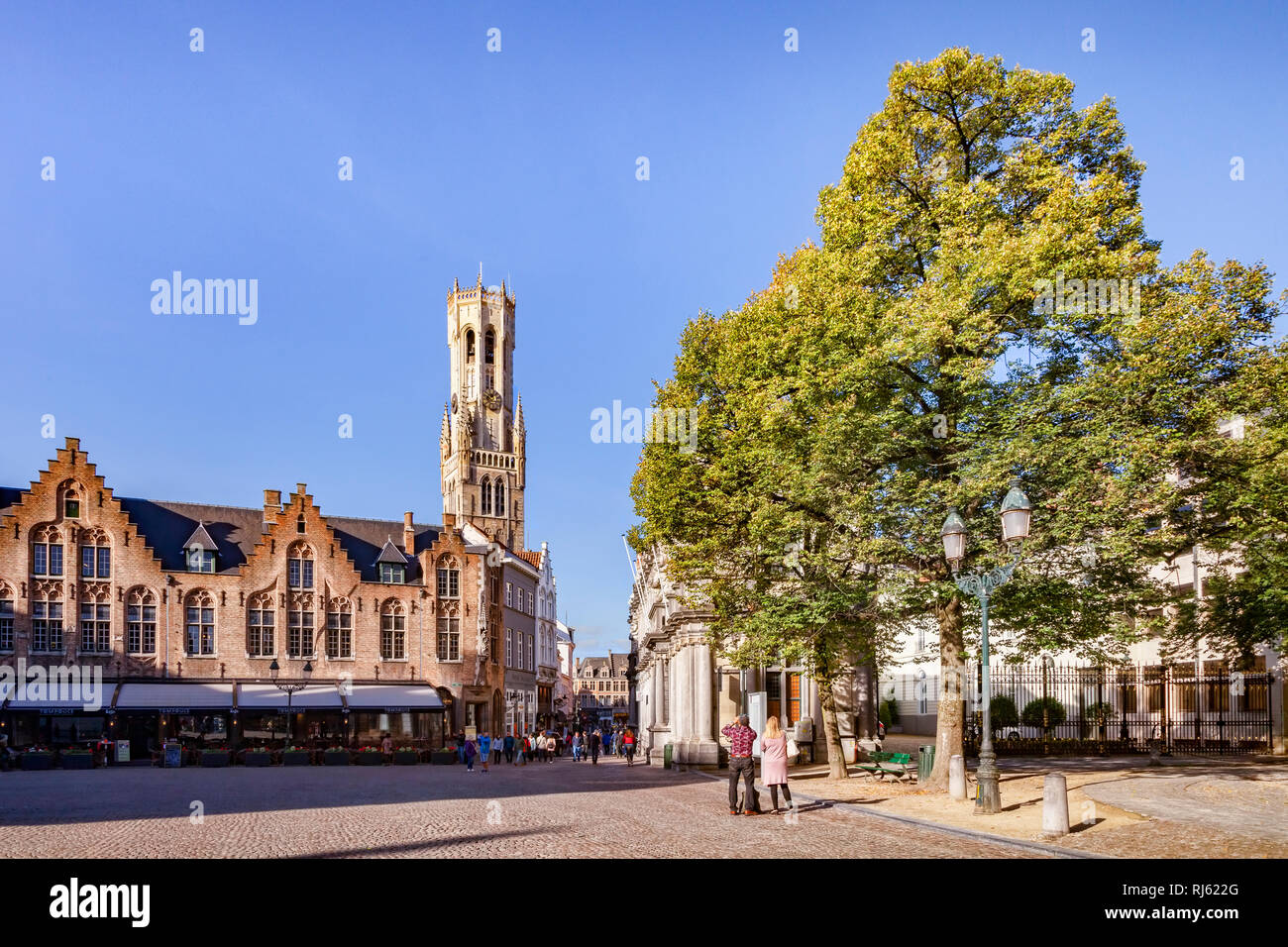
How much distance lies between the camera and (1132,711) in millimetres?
42188

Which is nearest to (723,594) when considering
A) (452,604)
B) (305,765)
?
(305,765)

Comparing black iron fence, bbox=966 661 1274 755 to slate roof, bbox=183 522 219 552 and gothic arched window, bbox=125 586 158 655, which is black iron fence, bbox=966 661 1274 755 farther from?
gothic arched window, bbox=125 586 158 655

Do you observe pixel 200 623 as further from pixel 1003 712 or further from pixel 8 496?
pixel 1003 712

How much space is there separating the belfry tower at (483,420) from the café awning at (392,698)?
6235 cm

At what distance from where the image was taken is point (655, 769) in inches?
1480

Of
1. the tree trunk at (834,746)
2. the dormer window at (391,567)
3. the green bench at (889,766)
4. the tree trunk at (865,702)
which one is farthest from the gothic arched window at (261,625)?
the green bench at (889,766)

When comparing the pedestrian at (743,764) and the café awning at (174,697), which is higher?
the pedestrian at (743,764)

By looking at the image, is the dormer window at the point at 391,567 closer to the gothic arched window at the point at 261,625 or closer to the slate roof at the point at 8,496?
the gothic arched window at the point at 261,625

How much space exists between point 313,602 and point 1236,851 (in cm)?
4752

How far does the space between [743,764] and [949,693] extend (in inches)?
212

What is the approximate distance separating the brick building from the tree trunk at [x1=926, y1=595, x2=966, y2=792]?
114ft

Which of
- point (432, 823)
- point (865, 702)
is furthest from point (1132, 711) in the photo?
point (432, 823)

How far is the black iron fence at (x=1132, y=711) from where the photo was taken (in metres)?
34.9
